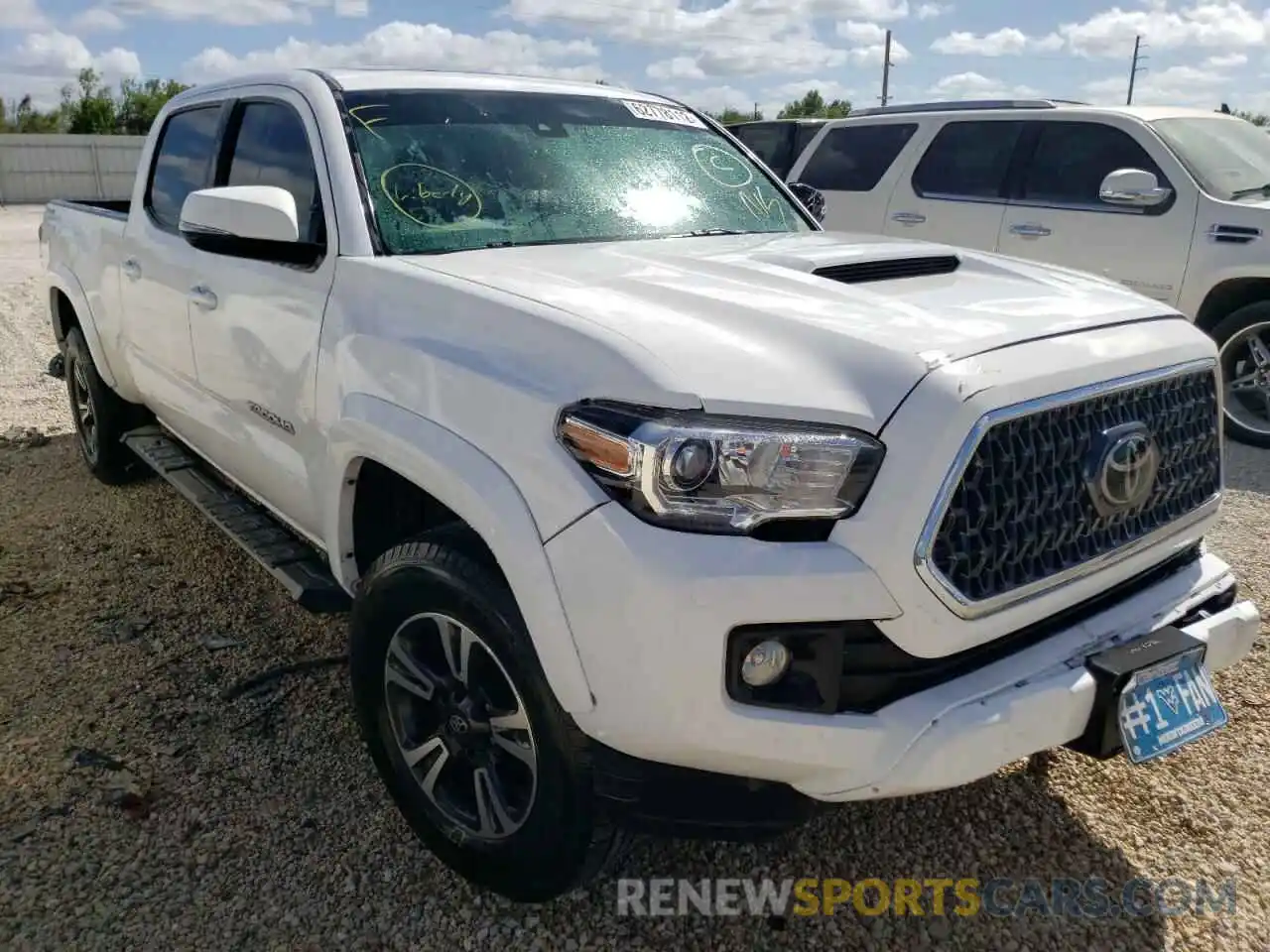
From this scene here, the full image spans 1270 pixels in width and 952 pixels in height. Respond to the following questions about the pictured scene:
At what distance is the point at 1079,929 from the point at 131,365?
3.99 metres

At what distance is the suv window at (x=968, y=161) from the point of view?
718cm

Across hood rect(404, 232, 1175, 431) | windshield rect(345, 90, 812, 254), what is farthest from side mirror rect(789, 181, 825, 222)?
hood rect(404, 232, 1175, 431)

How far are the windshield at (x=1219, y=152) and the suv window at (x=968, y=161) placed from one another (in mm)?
959

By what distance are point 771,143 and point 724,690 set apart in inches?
382

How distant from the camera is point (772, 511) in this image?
1.88 metres

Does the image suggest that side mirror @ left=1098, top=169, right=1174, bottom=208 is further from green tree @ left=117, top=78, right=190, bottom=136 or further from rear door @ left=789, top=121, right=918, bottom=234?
green tree @ left=117, top=78, right=190, bottom=136

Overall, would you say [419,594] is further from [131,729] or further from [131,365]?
[131,365]

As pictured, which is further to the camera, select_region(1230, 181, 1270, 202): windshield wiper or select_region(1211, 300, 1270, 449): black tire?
select_region(1230, 181, 1270, 202): windshield wiper

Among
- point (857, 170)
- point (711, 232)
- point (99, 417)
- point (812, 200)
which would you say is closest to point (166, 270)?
point (99, 417)

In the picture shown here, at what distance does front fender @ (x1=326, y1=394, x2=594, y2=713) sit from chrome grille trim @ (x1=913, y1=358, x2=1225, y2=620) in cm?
67

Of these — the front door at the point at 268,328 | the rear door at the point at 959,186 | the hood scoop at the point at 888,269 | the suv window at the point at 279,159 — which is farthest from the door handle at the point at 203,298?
the rear door at the point at 959,186

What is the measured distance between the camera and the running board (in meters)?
2.91

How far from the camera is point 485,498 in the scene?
2.07 metres

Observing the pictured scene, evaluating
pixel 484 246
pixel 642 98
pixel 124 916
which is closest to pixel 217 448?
pixel 484 246
